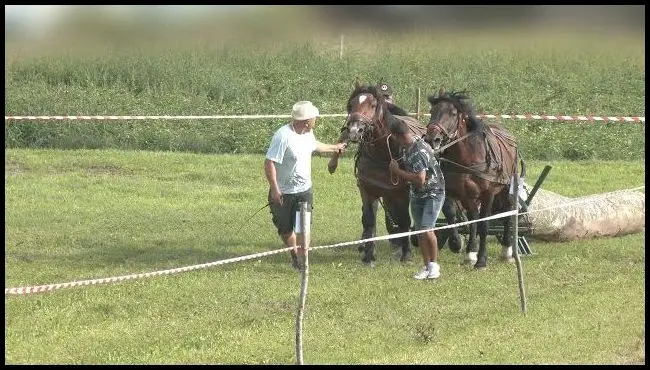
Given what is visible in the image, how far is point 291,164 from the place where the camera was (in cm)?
1173

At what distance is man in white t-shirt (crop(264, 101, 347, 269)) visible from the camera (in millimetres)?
11578

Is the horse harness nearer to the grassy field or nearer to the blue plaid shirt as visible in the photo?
the blue plaid shirt

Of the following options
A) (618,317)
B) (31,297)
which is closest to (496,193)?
(618,317)

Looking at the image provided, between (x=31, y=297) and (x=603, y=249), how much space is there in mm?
6825

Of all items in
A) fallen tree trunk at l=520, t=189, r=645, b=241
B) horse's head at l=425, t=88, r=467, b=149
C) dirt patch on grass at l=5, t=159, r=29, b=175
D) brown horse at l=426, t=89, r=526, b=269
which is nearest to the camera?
horse's head at l=425, t=88, r=467, b=149

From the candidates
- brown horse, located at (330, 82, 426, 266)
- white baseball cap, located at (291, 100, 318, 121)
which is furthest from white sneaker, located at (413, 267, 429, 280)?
white baseball cap, located at (291, 100, 318, 121)

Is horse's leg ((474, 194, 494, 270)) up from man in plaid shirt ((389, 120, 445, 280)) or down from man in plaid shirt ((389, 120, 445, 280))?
down

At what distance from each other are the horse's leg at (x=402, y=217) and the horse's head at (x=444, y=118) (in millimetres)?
868

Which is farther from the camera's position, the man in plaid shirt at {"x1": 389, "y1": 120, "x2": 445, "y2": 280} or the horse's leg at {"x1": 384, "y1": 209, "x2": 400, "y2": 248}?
the horse's leg at {"x1": 384, "y1": 209, "x2": 400, "y2": 248}

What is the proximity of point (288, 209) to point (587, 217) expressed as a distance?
4.51m

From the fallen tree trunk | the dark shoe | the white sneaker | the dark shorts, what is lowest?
the fallen tree trunk

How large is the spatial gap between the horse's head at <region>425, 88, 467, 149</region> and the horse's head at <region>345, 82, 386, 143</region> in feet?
1.75

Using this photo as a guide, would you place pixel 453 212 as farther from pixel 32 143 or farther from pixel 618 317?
pixel 32 143

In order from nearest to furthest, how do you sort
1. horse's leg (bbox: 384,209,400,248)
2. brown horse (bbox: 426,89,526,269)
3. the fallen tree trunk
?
brown horse (bbox: 426,89,526,269) < horse's leg (bbox: 384,209,400,248) < the fallen tree trunk
